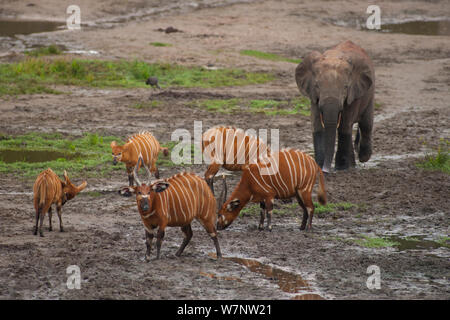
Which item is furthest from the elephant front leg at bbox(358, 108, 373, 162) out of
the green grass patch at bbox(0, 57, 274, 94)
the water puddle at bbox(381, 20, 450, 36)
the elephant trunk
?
the water puddle at bbox(381, 20, 450, 36)

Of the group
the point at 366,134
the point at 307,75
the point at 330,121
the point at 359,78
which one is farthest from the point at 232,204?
the point at 366,134

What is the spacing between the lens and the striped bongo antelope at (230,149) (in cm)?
1204

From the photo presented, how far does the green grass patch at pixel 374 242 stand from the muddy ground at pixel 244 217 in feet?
0.37

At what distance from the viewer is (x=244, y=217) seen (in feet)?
38.1

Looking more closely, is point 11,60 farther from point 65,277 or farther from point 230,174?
point 65,277

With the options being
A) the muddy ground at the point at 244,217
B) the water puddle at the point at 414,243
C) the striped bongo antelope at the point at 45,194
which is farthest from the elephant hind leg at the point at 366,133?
the striped bongo antelope at the point at 45,194

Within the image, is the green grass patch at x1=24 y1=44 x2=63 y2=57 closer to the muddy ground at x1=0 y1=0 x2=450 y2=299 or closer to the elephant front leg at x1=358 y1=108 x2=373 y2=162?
the muddy ground at x1=0 y1=0 x2=450 y2=299

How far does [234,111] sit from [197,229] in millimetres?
7966

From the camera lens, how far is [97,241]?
10.2m

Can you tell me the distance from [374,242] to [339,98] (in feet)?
11.6

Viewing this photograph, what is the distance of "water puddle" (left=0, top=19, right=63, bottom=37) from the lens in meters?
29.1

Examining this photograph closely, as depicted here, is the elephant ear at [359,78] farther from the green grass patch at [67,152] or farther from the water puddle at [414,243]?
the green grass patch at [67,152]

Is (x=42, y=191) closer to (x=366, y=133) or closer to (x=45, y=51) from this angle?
(x=366, y=133)

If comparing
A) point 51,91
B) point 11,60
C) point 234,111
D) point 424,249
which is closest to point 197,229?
point 424,249
